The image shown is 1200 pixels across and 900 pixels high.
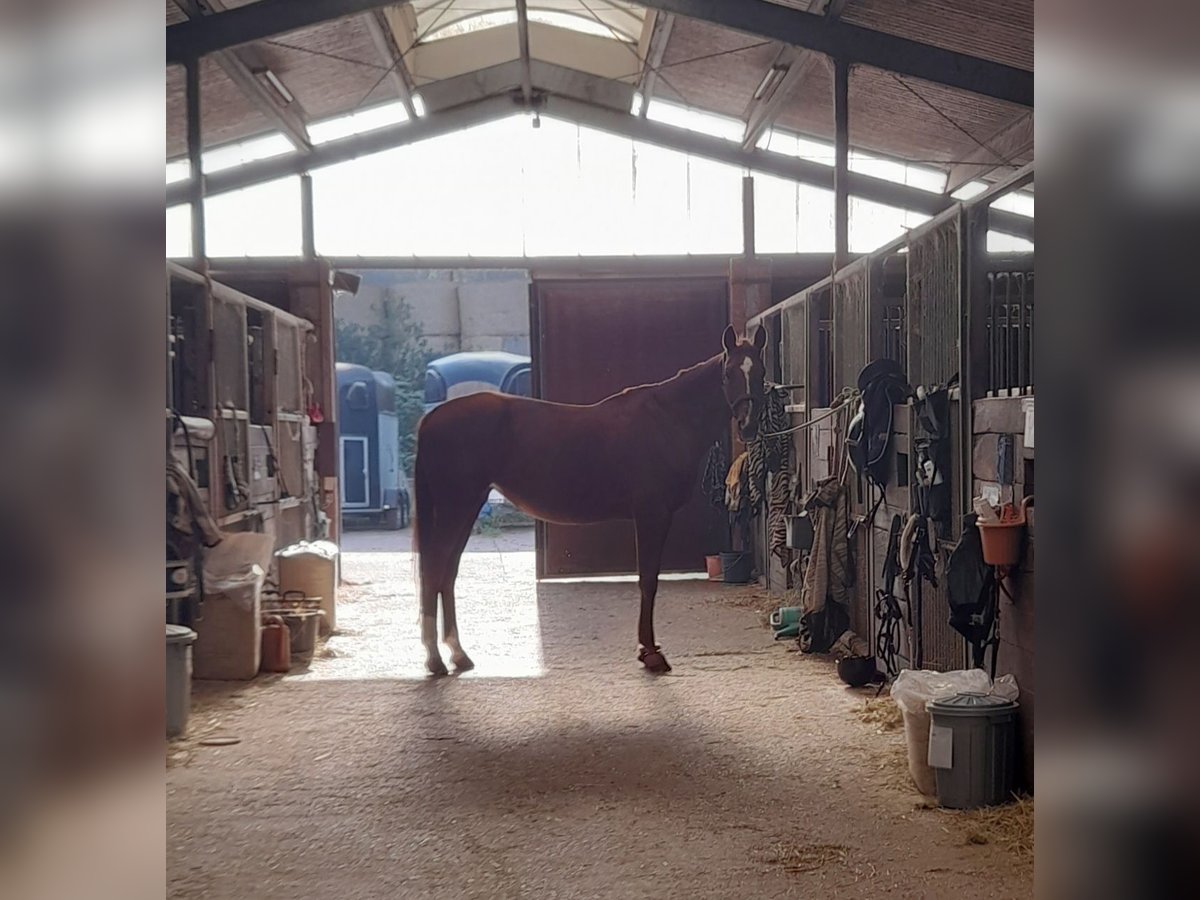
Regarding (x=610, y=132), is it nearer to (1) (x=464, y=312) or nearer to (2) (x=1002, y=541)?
(2) (x=1002, y=541)

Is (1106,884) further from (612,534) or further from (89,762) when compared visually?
(612,534)

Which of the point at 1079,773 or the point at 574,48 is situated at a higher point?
the point at 574,48

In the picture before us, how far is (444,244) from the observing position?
29.3 ft

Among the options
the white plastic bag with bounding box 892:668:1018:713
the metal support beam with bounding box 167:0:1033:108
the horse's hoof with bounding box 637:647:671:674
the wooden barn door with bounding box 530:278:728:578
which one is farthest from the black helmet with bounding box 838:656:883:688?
the wooden barn door with bounding box 530:278:728:578

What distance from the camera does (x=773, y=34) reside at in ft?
21.3

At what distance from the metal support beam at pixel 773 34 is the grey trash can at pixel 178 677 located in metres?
4.17

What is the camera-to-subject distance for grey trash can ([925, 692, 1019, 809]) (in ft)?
9.78

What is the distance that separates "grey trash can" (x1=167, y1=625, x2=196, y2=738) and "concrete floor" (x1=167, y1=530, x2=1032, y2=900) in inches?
5.5

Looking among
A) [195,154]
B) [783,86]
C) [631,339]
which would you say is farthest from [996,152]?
[195,154]

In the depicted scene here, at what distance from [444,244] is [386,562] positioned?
297 centimetres

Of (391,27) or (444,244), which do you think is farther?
(444,244)

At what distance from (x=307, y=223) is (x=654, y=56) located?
3.22 meters

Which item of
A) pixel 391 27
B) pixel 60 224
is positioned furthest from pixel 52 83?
pixel 391 27

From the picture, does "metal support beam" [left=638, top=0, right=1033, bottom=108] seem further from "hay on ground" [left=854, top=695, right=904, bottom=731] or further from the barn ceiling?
"hay on ground" [left=854, top=695, right=904, bottom=731]
